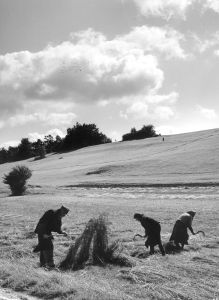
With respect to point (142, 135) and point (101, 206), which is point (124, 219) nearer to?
point (101, 206)

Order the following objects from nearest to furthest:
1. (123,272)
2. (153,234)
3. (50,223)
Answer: (123,272) → (50,223) → (153,234)

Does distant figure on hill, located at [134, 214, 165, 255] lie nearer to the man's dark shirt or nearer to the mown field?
the mown field

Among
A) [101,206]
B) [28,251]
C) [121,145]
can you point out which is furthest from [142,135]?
[28,251]

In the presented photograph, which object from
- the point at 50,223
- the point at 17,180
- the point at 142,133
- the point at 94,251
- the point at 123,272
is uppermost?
the point at 142,133

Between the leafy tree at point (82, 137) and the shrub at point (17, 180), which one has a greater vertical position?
the leafy tree at point (82, 137)

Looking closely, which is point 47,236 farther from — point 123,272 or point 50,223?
point 123,272

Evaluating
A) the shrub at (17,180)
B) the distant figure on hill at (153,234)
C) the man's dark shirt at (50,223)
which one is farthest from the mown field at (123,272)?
the shrub at (17,180)

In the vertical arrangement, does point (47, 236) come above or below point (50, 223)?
below

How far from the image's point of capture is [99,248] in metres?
13.5

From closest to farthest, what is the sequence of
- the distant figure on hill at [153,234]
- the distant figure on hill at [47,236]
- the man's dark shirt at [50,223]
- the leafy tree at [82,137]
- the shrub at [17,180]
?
the distant figure on hill at [47,236] < the man's dark shirt at [50,223] < the distant figure on hill at [153,234] < the shrub at [17,180] < the leafy tree at [82,137]

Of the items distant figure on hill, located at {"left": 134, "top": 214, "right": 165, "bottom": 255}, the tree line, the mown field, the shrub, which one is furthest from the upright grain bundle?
the tree line

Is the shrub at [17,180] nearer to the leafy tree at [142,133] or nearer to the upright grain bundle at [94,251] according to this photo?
the upright grain bundle at [94,251]

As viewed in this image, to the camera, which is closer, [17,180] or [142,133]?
[17,180]

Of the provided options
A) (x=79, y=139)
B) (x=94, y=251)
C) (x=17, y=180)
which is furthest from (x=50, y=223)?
(x=79, y=139)
